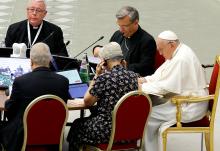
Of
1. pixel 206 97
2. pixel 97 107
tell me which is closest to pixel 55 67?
pixel 97 107

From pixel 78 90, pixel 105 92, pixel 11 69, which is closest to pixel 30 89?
pixel 105 92

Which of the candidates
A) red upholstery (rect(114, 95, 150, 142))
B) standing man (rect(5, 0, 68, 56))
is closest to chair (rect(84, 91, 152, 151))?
red upholstery (rect(114, 95, 150, 142))

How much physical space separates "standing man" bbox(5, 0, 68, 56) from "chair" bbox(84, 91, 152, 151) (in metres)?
1.74

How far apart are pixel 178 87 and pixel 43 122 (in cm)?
133

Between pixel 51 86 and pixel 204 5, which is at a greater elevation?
pixel 51 86

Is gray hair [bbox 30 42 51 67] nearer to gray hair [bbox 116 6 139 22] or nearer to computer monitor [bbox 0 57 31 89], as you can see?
computer monitor [bbox 0 57 31 89]

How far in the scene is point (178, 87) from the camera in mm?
5488

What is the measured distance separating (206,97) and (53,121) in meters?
1.42

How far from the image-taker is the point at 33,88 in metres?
4.83

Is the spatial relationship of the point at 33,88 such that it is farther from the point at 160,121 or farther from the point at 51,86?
the point at 160,121

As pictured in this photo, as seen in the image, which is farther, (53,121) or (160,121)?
(160,121)

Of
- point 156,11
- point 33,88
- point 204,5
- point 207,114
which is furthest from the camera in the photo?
point 204,5

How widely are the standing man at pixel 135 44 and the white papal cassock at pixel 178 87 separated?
0.61 m

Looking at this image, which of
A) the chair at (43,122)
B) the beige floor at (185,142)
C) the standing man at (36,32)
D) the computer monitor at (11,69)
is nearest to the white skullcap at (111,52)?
the chair at (43,122)
